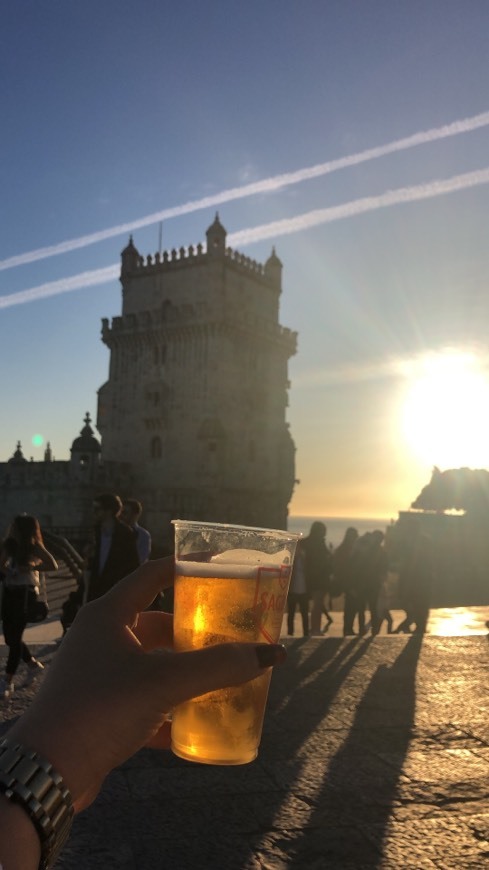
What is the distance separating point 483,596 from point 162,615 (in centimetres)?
2330

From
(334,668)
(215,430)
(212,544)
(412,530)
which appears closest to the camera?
(212,544)

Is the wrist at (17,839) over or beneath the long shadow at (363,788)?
over

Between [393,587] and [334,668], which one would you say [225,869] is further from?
[393,587]

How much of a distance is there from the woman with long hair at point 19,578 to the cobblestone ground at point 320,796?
0.59 metres

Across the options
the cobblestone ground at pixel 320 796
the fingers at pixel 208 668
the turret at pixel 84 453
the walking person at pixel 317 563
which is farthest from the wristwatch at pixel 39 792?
the turret at pixel 84 453

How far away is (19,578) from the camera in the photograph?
672 centimetres

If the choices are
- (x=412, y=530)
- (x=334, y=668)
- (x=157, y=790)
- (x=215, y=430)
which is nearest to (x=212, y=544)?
(x=157, y=790)

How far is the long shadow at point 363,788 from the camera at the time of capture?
3.52 meters

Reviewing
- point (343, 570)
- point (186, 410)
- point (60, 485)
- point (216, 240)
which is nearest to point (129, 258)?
point (216, 240)

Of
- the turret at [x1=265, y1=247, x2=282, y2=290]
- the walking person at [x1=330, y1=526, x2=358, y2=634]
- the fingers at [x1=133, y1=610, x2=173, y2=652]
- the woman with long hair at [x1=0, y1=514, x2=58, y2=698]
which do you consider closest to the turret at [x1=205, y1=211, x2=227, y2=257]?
the turret at [x1=265, y1=247, x2=282, y2=290]

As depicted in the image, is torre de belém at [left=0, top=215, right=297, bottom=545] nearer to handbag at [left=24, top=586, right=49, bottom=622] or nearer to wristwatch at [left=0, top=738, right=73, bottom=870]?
handbag at [left=24, top=586, right=49, bottom=622]

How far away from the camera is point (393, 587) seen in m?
24.8

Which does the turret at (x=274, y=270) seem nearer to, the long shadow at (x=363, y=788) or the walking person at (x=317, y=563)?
the walking person at (x=317, y=563)

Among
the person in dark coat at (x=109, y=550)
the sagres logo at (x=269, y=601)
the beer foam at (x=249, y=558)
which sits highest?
the beer foam at (x=249, y=558)
